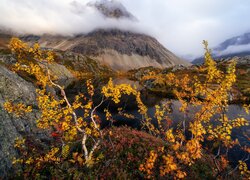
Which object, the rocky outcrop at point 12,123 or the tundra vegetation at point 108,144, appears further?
the rocky outcrop at point 12,123

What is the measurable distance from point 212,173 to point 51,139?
1759 cm

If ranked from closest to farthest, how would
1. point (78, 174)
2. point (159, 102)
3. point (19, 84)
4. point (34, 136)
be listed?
1. point (78, 174)
2. point (34, 136)
3. point (19, 84)
4. point (159, 102)

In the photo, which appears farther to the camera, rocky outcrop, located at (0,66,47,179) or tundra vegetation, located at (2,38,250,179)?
rocky outcrop, located at (0,66,47,179)

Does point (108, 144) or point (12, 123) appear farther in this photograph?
point (108, 144)

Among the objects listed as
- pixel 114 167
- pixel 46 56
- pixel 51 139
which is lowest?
pixel 51 139

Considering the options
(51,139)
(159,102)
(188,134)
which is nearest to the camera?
(51,139)

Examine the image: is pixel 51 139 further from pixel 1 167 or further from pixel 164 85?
pixel 164 85

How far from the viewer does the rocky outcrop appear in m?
15.5

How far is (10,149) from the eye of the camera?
1630cm

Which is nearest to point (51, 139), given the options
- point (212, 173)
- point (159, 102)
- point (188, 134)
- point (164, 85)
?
point (212, 173)

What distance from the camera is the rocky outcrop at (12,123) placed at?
15.5 metres

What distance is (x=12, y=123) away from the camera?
62.9 feet

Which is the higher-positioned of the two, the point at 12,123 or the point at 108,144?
the point at 12,123

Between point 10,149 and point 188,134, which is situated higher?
point 10,149
